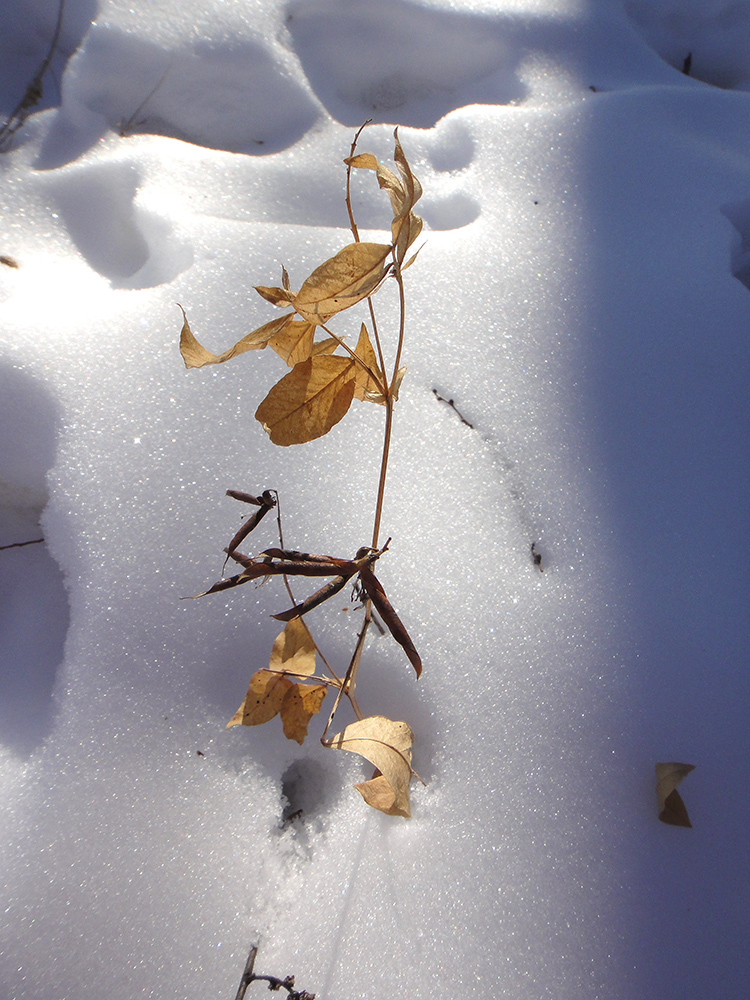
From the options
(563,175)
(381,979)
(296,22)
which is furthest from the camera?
(296,22)

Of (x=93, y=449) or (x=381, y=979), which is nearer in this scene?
(x=381, y=979)

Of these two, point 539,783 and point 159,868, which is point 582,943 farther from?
point 159,868

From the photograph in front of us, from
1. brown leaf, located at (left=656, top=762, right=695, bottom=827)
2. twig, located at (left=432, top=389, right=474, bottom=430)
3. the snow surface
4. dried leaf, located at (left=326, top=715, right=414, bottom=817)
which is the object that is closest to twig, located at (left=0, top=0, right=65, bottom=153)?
the snow surface

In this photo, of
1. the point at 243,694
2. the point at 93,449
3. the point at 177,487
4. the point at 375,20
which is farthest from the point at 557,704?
the point at 375,20

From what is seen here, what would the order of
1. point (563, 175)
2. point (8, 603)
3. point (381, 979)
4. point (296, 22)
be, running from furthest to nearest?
point (296, 22)
point (563, 175)
point (8, 603)
point (381, 979)

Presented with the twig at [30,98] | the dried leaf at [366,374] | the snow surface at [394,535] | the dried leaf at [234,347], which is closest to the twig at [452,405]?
the snow surface at [394,535]

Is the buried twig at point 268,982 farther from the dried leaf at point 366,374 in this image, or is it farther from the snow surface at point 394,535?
the dried leaf at point 366,374

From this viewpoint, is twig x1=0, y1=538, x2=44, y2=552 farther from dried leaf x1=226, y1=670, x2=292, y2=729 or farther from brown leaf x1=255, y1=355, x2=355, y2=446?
brown leaf x1=255, y1=355, x2=355, y2=446
